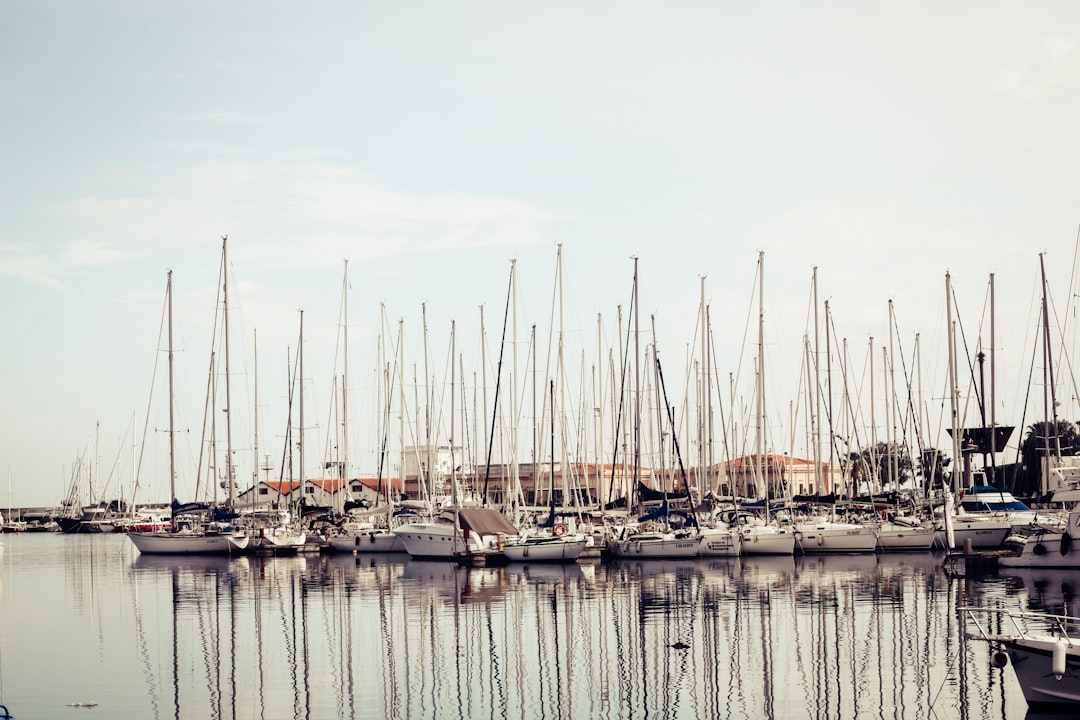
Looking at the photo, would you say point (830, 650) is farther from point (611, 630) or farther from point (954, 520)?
point (954, 520)

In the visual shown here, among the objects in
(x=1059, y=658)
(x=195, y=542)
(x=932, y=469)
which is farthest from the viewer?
(x=195, y=542)

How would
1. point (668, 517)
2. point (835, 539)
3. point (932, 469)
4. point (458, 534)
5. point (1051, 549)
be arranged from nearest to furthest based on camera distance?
1. point (1051, 549)
2. point (458, 534)
3. point (835, 539)
4. point (668, 517)
5. point (932, 469)

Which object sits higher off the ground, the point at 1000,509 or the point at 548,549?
the point at 1000,509

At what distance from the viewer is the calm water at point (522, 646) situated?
2370cm

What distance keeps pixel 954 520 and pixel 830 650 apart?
104 ft

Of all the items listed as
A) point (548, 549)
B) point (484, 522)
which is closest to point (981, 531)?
point (548, 549)

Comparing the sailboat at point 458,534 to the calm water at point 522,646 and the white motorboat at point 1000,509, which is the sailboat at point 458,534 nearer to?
the calm water at point 522,646

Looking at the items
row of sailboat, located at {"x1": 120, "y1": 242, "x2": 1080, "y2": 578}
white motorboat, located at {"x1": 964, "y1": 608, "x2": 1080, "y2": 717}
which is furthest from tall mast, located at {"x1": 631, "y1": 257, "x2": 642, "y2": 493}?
white motorboat, located at {"x1": 964, "y1": 608, "x2": 1080, "y2": 717}

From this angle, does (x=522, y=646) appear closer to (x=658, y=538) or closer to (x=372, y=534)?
(x=658, y=538)

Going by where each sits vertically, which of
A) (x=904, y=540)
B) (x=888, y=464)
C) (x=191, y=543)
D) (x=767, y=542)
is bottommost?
(x=191, y=543)

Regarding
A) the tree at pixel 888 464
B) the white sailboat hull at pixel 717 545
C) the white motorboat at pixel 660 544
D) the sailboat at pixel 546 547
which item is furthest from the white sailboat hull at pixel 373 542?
the tree at pixel 888 464

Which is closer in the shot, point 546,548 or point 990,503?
point 546,548

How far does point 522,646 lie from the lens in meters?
31.0

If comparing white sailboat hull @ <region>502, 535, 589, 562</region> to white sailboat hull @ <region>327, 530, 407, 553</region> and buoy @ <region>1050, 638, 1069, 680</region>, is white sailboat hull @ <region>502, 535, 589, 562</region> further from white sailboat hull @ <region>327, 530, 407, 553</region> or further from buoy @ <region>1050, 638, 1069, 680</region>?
buoy @ <region>1050, 638, 1069, 680</region>
